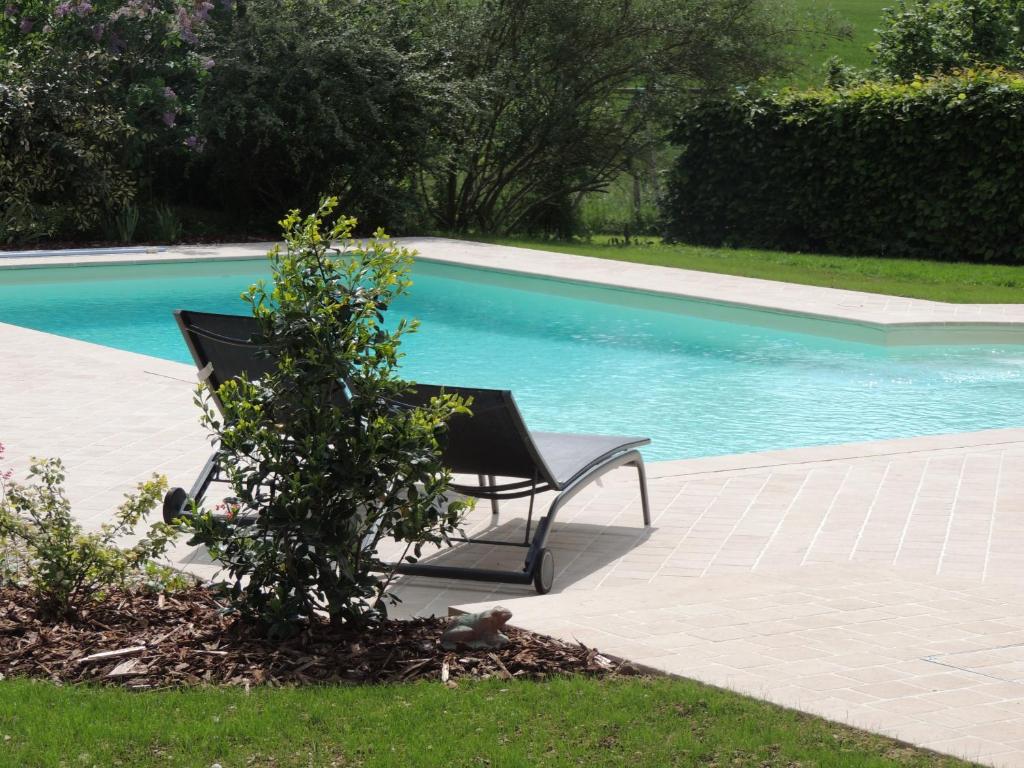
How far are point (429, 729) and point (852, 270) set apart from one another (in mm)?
13432

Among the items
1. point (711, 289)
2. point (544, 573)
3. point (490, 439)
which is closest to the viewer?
point (544, 573)

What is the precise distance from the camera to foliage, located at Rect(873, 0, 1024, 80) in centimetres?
2142

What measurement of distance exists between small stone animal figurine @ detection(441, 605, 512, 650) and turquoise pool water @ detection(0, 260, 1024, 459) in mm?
4696

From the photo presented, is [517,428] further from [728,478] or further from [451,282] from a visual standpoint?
[451,282]

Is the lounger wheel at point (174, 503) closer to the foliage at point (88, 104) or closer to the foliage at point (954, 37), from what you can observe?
the foliage at point (88, 104)

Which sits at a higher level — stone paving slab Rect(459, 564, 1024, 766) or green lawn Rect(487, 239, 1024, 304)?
green lawn Rect(487, 239, 1024, 304)

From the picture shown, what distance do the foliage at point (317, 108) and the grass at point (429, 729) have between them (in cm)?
1532

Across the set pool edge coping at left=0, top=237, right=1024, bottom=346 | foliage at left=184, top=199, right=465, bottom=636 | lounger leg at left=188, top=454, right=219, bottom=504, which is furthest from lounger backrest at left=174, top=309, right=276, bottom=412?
pool edge coping at left=0, top=237, right=1024, bottom=346

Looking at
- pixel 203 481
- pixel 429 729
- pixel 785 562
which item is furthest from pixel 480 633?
pixel 203 481

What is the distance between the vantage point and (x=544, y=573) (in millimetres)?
4875

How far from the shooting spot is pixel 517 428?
4883 mm

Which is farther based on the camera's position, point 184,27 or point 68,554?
point 184,27

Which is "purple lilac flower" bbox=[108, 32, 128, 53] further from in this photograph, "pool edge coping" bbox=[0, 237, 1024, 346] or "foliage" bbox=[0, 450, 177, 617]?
"foliage" bbox=[0, 450, 177, 617]

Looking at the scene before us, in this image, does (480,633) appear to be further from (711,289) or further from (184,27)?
(184,27)
